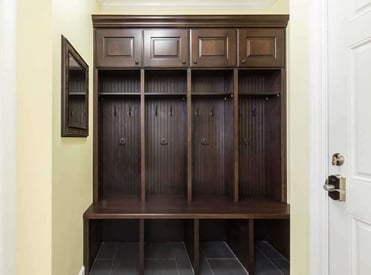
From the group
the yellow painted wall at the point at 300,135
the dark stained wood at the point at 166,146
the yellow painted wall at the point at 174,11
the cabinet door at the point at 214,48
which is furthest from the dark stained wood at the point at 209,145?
the yellow painted wall at the point at 300,135

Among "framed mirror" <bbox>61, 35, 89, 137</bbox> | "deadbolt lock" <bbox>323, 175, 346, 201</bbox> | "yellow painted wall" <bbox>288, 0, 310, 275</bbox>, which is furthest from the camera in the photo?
"framed mirror" <bbox>61, 35, 89, 137</bbox>

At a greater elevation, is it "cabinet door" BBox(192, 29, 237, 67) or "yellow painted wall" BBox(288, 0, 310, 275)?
"cabinet door" BBox(192, 29, 237, 67)

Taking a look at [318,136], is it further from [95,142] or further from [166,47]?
[95,142]

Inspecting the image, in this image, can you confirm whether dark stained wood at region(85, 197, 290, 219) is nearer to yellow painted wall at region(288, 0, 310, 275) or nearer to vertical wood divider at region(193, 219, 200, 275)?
vertical wood divider at region(193, 219, 200, 275)

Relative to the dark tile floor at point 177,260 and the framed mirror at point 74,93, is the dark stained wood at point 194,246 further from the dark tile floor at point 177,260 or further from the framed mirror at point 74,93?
the framed mirror at point 74,93

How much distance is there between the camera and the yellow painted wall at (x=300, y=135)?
145 centimetres

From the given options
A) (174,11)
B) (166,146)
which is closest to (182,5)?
(174,11)

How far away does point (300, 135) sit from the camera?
1.51m

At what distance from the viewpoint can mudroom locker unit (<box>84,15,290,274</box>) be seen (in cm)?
267

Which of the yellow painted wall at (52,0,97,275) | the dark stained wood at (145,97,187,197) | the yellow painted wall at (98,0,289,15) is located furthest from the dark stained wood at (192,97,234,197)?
the yellow painted wall at (52,0,97,275)

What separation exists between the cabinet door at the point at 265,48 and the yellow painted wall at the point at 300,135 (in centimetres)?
116

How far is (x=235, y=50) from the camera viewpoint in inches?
108

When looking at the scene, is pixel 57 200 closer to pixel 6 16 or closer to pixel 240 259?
pixel 6 16

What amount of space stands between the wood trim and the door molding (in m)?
1.42
